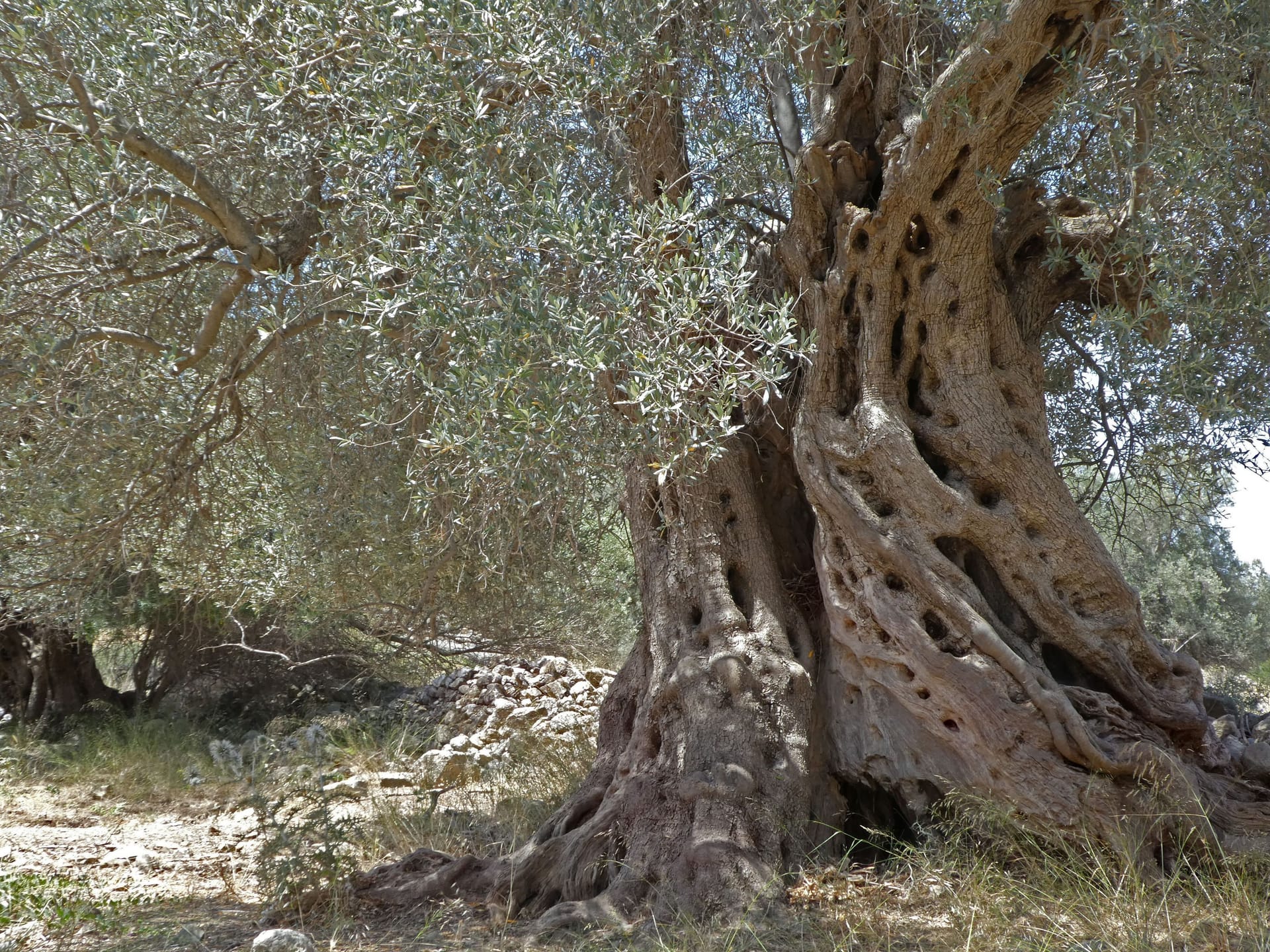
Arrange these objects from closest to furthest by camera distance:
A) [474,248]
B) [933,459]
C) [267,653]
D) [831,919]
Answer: [831,919], [474,248], [933,459], [267,653]

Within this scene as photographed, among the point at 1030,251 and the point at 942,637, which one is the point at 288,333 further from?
the point at 1030,251

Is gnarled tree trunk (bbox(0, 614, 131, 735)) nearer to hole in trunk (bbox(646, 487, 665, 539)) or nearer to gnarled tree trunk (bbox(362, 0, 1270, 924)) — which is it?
gnarled tree trunk (bbox(362, 0, 1270, 924))

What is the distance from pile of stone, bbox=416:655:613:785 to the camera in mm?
9000

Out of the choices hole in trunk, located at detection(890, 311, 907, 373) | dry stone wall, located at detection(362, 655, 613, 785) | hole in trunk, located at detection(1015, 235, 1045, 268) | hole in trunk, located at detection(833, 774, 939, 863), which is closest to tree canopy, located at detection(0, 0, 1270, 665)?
hole in trunk, located at detection(1015, 235, 1045, 268)

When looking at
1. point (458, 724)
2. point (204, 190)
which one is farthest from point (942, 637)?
point (458, 724)

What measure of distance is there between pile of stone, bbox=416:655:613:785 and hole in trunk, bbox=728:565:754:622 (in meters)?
4.01

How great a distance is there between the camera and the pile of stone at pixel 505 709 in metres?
9.00

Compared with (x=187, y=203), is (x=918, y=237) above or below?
above

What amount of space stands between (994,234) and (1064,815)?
10.2ft

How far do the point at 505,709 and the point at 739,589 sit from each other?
6.54 metres

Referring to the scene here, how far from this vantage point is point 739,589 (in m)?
5.27

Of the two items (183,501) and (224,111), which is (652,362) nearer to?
(224,111)

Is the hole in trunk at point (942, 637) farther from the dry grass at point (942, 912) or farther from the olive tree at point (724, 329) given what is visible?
the dry grass at point (942, 912)

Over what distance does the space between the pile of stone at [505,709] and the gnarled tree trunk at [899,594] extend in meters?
3.86
